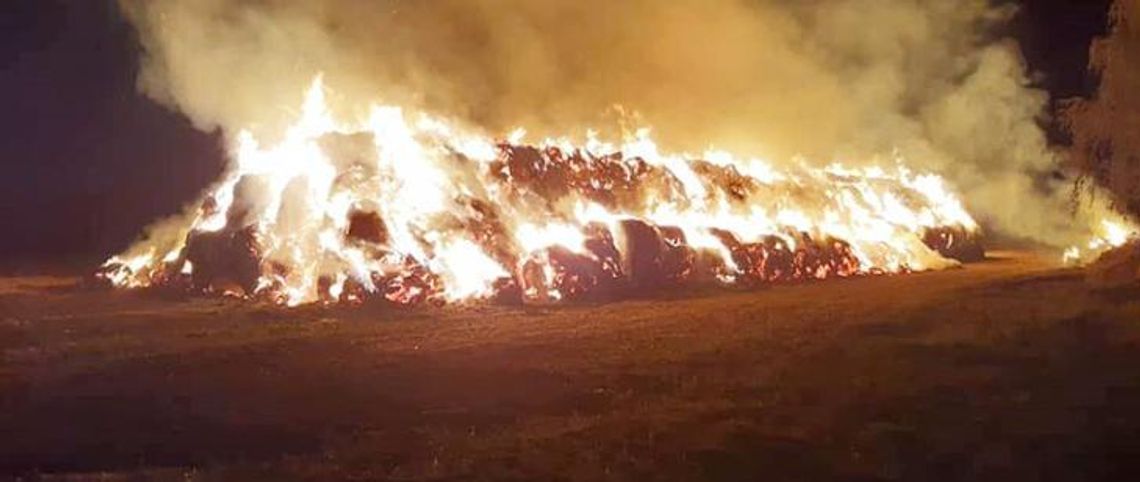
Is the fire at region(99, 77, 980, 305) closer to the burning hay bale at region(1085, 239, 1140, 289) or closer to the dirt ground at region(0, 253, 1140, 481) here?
the dirt ground at region(0, 253, 1140, 481)

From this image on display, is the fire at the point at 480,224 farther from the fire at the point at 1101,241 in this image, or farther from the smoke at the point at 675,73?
the fire at the point at 1101,241

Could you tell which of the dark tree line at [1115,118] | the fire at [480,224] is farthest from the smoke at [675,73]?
the dark tree line at [1115,118]

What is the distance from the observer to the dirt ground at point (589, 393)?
434 inches

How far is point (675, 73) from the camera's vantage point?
45.9 m

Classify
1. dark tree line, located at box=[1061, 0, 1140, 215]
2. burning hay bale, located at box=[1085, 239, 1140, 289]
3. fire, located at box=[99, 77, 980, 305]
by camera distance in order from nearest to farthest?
1. dark tree line, located at box=[1061, 0, 1140, 215]
2. burning hay bale, located at box=[1085, 239, 1140, 289]
3. fire, located at box=[99, 77, 980, 305]

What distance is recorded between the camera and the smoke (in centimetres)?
3622

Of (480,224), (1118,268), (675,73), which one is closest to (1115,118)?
(1118,268)

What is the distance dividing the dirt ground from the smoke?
44.5 ft

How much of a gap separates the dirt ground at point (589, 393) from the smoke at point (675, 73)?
1357 cm

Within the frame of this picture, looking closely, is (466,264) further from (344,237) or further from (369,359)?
(369,359)

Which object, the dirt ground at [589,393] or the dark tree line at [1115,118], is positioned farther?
the dark tree line at [1115,118]

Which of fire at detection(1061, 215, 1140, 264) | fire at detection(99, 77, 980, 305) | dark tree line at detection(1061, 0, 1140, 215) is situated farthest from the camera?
fire at detection(1061, 215, 1140, 264)

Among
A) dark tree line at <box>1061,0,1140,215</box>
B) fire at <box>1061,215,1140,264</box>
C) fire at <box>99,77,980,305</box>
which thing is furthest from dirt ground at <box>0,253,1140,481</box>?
fire at <box>1061,215,1140,264</box>

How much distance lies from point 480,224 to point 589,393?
1581cm
